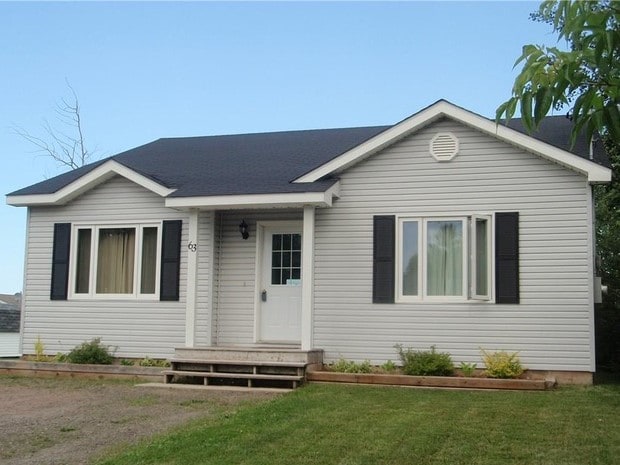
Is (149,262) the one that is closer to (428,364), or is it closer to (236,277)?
(236,277)

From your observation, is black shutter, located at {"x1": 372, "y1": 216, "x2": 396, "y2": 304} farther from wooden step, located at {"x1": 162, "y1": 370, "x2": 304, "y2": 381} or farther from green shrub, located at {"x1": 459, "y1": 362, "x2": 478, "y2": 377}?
wooden step, located at {"x1": 162, "y1": 370, "x2": 304, "y2": 381}

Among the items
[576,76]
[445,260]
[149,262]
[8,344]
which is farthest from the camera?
[8,344]

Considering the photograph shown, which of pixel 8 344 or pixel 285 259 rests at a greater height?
pixel 285 259

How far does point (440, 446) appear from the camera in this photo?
6.89 meters

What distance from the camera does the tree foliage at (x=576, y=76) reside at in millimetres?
2834

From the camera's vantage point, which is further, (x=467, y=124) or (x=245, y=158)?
(x=245, y=158)

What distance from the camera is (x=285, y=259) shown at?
1309 centimetres

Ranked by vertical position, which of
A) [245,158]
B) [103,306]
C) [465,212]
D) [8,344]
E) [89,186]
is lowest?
[8,344]

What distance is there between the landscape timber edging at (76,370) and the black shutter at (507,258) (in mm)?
5604

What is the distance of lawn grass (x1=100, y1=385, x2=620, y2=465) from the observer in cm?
661

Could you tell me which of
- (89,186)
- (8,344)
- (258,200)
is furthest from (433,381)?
(8,344)

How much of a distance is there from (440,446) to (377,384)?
4.10 m

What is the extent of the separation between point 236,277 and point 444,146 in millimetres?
4271

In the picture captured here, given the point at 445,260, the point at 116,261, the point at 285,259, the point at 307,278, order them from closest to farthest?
the point at 445,260 < the point at 307,278 < the point at 285,259 < the point at 116,261
